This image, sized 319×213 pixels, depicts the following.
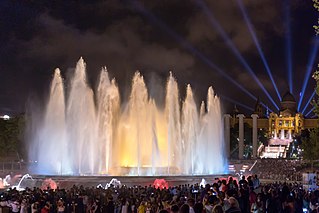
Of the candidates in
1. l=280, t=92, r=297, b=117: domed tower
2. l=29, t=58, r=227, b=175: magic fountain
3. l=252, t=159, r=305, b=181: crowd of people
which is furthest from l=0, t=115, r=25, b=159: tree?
l=280, t=92, r=297, b=117: domed tower

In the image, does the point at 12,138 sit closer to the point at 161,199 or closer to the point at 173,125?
the point at 173,125

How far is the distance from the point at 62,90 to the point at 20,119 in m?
33.6

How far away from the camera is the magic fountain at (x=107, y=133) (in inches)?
1725

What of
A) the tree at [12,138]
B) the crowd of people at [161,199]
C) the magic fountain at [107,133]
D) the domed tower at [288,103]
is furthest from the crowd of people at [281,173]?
the domed tower at [288,103]

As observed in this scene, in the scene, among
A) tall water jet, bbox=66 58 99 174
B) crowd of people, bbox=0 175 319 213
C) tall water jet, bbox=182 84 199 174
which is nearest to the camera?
crowd of people, bbox=0 175 319 213

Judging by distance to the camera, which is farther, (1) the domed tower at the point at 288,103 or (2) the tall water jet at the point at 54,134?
(1) the domed tower at the point at 288,103

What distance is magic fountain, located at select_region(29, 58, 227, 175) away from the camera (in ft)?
144

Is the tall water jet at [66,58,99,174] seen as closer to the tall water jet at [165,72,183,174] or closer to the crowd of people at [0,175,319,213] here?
the tall water jet at [165,72,183,174]

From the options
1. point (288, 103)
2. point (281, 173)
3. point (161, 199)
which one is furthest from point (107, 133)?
point (288, 103)

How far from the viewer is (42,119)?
46625mm

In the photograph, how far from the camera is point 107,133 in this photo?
45625mm

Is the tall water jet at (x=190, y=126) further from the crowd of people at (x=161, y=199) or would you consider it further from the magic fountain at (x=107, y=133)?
the crowd of people at (x=161, y=199)

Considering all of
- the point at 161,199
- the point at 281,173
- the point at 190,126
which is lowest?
the point at 161,199

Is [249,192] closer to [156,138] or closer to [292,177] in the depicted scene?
[156,138]
